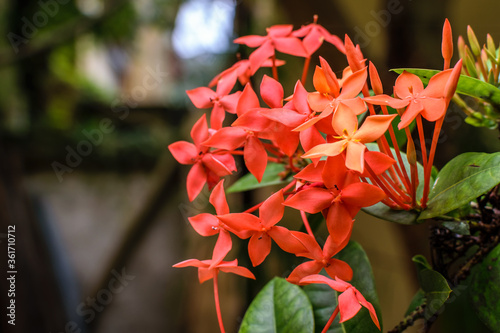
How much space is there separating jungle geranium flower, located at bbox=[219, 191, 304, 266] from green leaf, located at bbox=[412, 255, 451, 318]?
102 millimetres

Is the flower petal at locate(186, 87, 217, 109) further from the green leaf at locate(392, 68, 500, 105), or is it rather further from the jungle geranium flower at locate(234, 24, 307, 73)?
the green leaf at locate(392, 68, 500, 105)

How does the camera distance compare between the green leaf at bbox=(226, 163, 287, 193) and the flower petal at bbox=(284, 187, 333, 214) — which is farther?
the green leaf at bbox=(226, 163, 287, 193)

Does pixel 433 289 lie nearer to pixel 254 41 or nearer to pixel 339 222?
pixel 339 222

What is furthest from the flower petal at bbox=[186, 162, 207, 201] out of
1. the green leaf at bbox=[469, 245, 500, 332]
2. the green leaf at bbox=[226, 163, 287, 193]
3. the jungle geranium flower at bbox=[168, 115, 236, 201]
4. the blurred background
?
the blurred background

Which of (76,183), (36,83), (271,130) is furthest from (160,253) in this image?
(271,130)

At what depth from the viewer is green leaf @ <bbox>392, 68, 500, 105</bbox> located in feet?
0.86

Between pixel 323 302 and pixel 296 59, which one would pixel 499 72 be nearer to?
pixel 323 302

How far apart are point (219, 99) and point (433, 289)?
215mm

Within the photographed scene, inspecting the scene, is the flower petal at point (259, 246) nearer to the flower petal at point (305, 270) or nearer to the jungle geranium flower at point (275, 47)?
the flower petal at point (305, 270)

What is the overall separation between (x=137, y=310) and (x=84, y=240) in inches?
16.5

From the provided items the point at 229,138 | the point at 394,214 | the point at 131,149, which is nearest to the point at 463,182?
the point at 394,214

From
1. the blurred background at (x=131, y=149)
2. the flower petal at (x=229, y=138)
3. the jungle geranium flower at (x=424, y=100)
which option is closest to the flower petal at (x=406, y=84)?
the jungle geranium flower at (x=424, y=100)

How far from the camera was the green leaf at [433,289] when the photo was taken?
0.87 ft

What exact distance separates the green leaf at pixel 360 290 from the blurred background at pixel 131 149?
274mm
